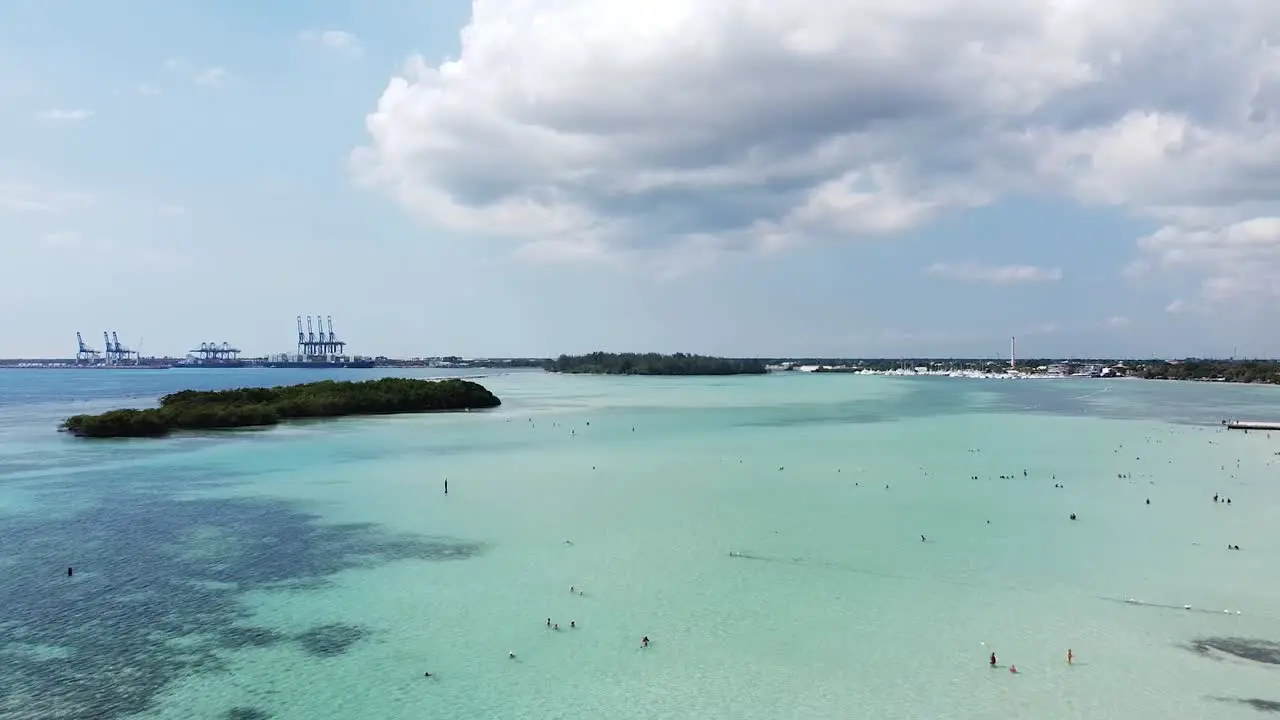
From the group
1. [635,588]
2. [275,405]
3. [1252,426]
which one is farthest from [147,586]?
[1252,426]

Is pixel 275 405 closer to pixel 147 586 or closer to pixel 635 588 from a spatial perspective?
pixel 147 586

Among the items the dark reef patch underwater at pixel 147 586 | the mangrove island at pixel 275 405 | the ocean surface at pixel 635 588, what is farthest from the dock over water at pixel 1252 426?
the mangrove island at pixel 275 405

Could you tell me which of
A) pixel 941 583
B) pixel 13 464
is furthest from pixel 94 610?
pixel 13 464

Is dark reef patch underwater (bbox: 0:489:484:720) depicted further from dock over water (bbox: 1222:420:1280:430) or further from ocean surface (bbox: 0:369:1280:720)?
dock over water (bbox: 1222:420:1280:430)

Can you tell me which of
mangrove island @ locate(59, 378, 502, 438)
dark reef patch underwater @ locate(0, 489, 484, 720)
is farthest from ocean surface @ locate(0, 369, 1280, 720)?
mangrove island @ locate(59, 378, 502, 438)

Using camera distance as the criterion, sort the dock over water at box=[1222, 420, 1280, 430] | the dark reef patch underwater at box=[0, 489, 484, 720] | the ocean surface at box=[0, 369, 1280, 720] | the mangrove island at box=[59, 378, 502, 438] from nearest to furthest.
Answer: the ocean surface at box=[0, 369, 1280, 720] < the dark reef patch underwater at box=[0, 489, 484, 720] < the mangrove island at box=[59, 378, 502, 438] < the dock over water at box=[1222, 420, 1280, 430]

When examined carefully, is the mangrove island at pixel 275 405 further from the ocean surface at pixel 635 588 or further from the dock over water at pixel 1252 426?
the dock over water at pixel 1252 426
